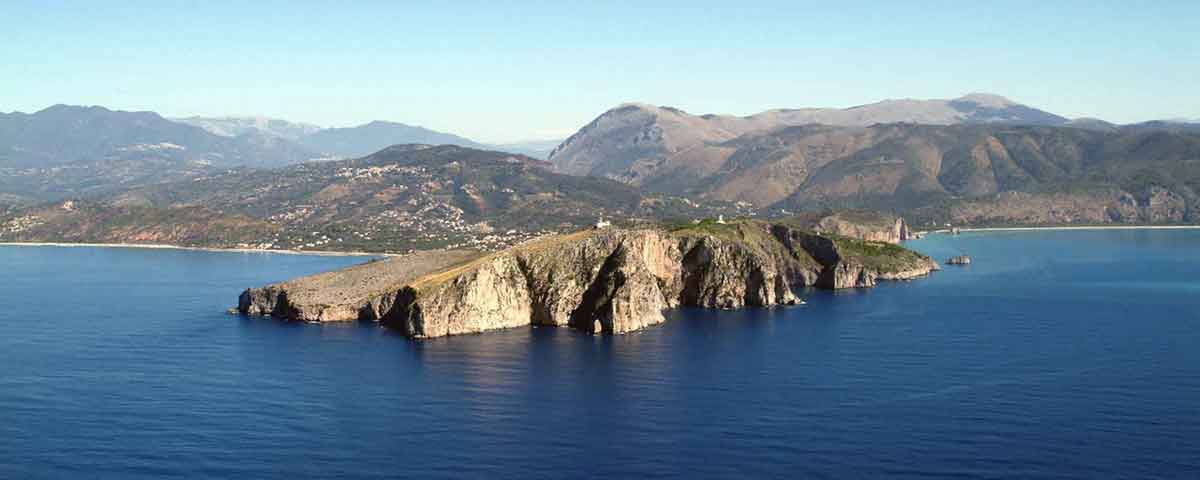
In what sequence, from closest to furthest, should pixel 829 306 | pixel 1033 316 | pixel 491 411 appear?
pixel 491 411 < pixel 1033 316 < pixel 829 306

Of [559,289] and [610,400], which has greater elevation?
[559,289]

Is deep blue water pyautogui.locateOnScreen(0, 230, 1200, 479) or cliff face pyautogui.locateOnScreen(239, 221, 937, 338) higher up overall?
cliff face pyautogui.locateOnScreen(239, 221, 937, 338)

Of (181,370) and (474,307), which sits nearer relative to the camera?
(181,370)

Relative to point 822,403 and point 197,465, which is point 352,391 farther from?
point 822,403

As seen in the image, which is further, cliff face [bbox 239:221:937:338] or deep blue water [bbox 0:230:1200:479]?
cliff face [bbox 239:221:937:338]

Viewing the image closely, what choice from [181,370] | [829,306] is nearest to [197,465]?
[181,370]
